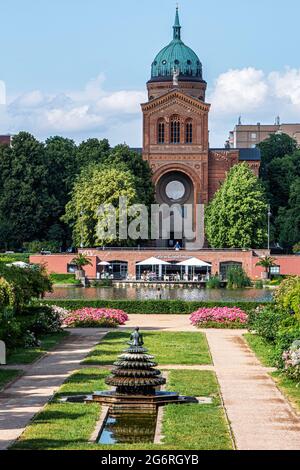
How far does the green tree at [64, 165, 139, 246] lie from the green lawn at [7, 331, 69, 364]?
52.0m

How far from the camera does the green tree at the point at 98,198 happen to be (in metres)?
95.8

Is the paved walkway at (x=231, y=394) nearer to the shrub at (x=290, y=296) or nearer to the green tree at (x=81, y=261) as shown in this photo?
the shrub at (x=290, y=296)

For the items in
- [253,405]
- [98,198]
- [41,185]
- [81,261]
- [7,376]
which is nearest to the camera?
[253,405]

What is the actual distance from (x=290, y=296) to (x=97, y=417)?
16.2 m

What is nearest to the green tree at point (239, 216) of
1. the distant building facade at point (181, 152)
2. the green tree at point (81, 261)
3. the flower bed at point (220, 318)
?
the distant building facade at point (181, 152)

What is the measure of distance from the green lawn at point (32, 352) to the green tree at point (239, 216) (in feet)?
179

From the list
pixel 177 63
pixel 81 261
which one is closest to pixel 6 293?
pixel 81 261

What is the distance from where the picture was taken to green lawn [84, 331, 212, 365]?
118 feet

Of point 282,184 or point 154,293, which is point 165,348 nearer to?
point 154,293

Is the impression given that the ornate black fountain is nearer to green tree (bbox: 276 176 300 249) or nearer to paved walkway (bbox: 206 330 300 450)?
paved walkway (bbox: 206 330 300 450)

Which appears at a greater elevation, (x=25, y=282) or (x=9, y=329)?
(x=25, y=282)

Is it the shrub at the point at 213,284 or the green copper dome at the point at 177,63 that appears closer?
the shrub at the point at 213,284

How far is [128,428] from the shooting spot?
80.1ft
